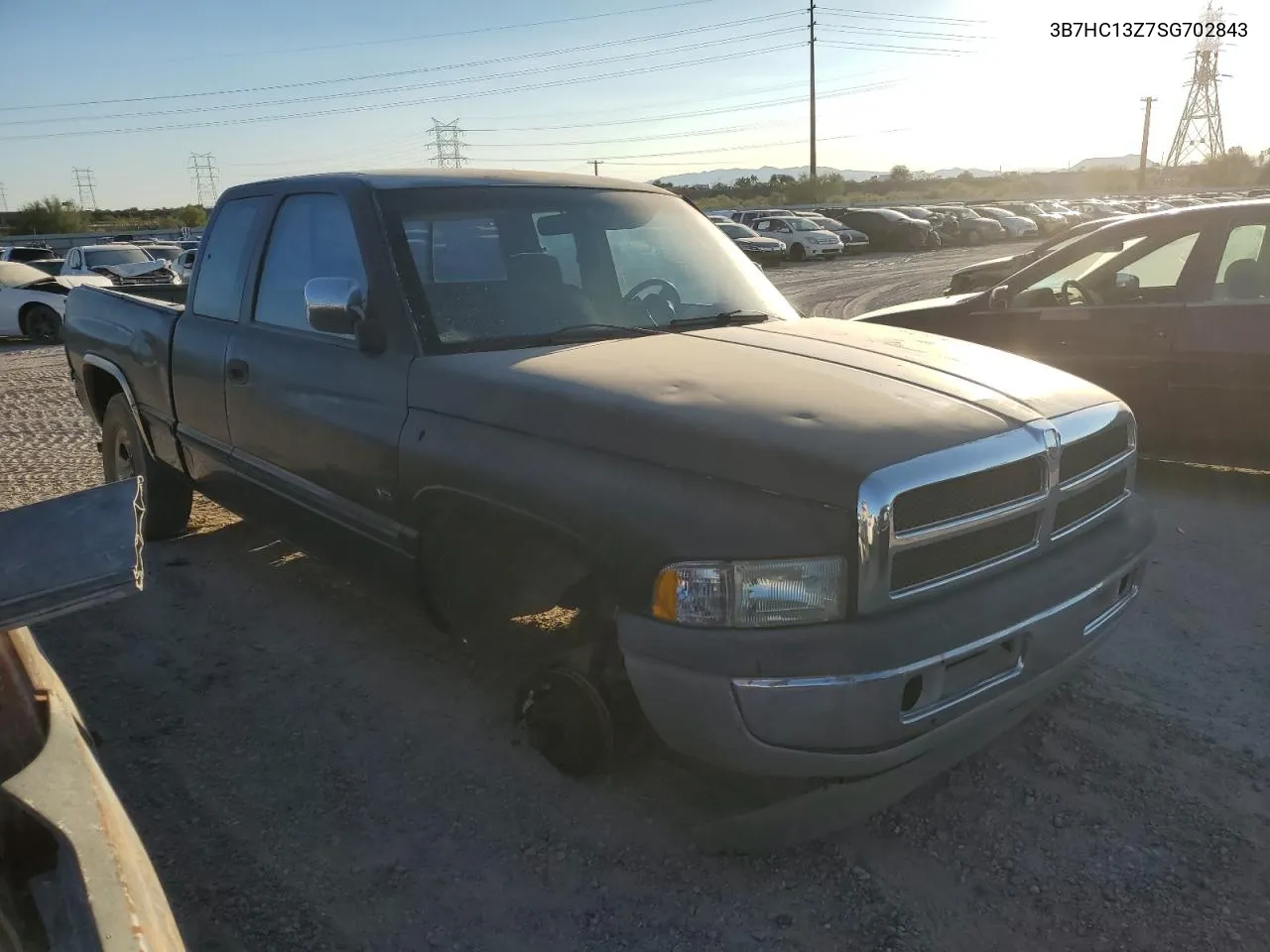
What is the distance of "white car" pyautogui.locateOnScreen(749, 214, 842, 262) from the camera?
3100 cm

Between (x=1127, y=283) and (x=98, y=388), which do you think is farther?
(x=1127, y=283)

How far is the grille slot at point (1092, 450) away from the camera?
2.69m

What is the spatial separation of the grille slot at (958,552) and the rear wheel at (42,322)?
56.6 feet

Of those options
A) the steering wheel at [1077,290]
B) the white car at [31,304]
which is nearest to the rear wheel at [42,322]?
the white car at [31,304]

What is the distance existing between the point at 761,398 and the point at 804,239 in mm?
29906

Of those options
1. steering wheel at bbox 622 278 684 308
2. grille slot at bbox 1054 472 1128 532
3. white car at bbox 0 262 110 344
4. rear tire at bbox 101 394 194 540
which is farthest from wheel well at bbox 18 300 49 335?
grille slot at bbox 1054 472 1128 532

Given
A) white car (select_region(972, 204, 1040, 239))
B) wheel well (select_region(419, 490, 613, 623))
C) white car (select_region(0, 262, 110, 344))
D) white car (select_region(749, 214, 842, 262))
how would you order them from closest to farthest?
wheel well (select_region(419, 490, 613, 623))
white car (select_region(0, 262, 110, 344))
white car (select_region(749, 214, 842, 262))
white car (select_region(972, 204, 1040, 239))

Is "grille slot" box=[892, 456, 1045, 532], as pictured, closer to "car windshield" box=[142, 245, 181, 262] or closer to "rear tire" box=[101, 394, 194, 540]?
"rear tire" box=[101, 394, 194, 540]

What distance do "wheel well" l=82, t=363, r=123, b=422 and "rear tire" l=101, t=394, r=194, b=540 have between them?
0.42ft

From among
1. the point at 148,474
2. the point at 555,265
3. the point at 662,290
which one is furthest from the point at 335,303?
the point at 148,474

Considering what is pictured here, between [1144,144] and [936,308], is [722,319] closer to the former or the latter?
[936,308]

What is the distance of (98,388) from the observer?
5.84 m

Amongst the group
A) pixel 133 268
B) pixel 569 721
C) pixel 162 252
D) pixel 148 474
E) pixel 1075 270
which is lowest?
pixel 569 721

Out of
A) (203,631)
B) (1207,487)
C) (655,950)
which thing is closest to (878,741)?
(655,950)
